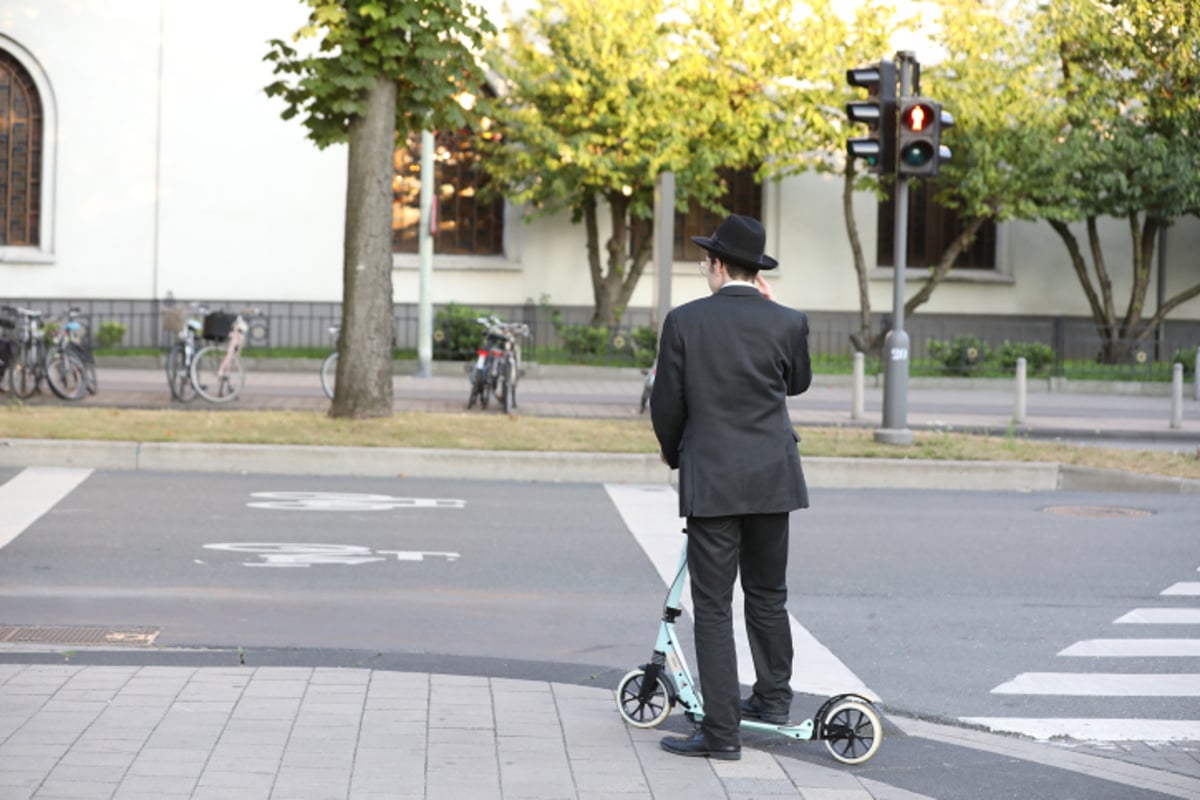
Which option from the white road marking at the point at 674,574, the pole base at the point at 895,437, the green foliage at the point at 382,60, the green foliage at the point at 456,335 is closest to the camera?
the white road marking at the point at 674,574

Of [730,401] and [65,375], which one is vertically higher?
[730,401]

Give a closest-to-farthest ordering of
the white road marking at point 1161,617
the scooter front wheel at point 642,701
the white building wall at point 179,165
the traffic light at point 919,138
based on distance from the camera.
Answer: the scooter front wheel at point 642,701
the white road marking at point 1161,617
the traffic light at point 919,138
the white building wall at point 179,165

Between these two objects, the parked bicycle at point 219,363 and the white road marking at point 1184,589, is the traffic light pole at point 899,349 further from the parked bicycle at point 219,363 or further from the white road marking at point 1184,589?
the parked bicycle at point 219,363

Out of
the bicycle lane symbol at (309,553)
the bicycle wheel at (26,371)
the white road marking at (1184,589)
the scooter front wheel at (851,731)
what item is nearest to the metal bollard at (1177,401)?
the white road marking at (1184,589)

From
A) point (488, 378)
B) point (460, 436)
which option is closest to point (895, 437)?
point (460, 436)

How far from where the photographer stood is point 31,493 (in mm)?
12898

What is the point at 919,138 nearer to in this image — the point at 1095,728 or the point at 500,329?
the point at 500,329

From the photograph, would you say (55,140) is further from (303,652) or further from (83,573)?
(303,652)

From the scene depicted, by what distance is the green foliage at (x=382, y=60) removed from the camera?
1673 cm

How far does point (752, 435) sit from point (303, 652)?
2.55m

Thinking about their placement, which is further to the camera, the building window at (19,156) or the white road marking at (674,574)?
the building window at (19,156)

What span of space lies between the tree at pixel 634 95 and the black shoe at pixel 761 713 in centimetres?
A: 2475

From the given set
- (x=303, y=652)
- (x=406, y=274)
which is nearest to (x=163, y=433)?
(x=303, y=652)

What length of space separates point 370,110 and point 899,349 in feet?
18.3
